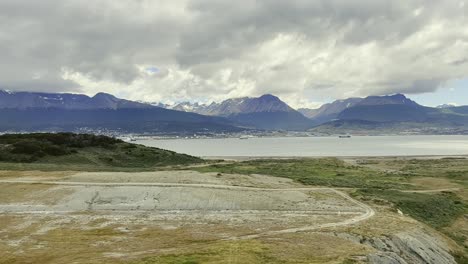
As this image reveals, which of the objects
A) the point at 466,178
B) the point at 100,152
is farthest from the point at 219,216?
the point at 466,178

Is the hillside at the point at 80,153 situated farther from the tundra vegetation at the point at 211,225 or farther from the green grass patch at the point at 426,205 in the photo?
the green grass patch at the point at 426,205

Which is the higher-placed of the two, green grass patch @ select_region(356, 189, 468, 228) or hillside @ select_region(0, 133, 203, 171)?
hillside @ select_region(0, 133, 203, 171)

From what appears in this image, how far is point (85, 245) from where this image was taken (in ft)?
138

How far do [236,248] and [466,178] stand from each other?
318ft

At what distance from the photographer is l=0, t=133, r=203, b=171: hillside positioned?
104 meters

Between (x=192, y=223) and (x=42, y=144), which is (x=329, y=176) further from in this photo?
(x=42, y=144)

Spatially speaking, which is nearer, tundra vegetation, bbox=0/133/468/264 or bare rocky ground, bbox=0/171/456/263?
tundra vegetation, bbox=0/133/468/264

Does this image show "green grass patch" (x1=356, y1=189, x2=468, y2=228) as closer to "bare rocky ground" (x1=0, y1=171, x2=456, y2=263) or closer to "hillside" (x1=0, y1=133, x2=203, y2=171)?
"bare rocky ground" (x1=0, y1=171, x2=456, y2=263)

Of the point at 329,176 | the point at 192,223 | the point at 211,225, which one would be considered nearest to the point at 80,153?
the point at 329,176

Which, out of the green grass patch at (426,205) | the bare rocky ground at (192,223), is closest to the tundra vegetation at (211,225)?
the green grass patch at (426,205)

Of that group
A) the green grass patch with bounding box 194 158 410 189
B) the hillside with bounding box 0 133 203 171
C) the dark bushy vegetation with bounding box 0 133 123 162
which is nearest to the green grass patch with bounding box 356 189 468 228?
the green grass patch with bounding box 194 158 410 189

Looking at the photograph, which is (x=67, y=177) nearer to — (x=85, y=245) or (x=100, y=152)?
(x=85, y=245)

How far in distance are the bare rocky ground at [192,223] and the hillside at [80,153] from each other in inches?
1192

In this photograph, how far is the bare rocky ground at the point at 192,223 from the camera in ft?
131
